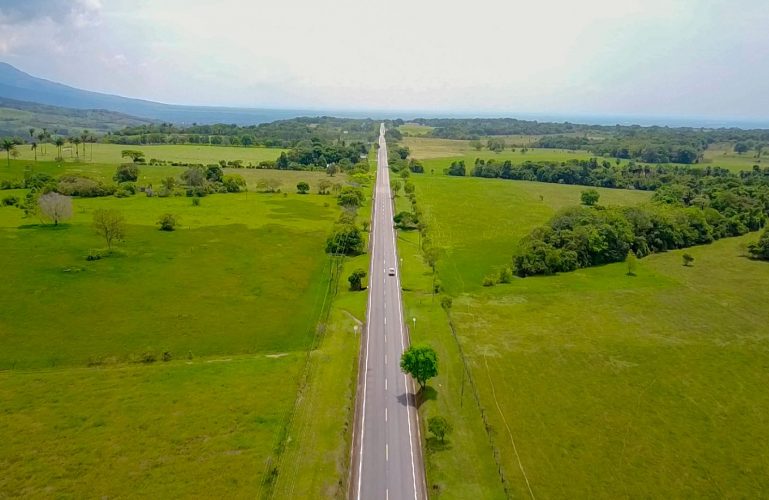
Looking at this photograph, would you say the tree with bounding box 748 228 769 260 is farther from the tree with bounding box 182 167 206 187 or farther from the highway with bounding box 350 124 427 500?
the tree with bounding box 182 167 206 187

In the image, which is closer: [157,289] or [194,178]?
[157,289]

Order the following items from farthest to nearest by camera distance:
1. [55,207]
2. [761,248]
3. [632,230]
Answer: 1. [632,230]
2. [761,248]
3. [55,207]

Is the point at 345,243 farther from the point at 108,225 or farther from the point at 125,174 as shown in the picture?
the point at 125,174

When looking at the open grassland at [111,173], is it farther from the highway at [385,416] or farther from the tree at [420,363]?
the tree at [420,363]

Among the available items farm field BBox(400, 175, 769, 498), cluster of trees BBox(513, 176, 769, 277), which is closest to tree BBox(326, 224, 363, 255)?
farm field BBox(400, 175, 769, 498)

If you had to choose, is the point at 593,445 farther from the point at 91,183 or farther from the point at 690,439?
the point at 91,183

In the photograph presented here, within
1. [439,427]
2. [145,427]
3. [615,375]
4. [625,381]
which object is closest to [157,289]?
[145,427]
